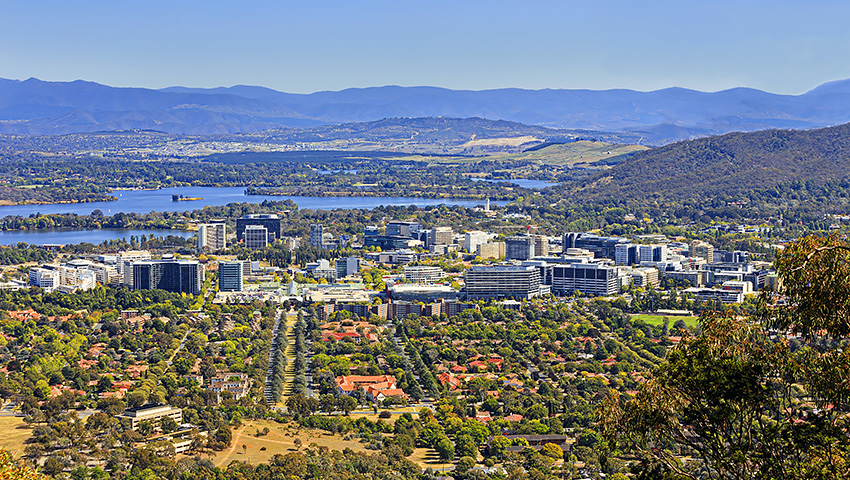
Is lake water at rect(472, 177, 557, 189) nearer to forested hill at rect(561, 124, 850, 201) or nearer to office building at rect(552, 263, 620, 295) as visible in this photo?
forested hill at rect(561, 124, 850, 201)

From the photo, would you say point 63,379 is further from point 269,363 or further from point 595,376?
point 595,376

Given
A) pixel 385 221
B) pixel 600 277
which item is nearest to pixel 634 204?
pixel 385 221

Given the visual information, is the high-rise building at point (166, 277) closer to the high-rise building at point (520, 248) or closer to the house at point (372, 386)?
the high-rise building at point (520, 248)

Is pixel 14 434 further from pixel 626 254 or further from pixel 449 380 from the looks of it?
pixel 626 254

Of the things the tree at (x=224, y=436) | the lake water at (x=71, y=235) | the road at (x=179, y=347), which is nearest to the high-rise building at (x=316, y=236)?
the lake water at (x=71, y=235)

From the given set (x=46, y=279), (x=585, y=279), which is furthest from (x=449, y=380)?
(x=46, y=279)

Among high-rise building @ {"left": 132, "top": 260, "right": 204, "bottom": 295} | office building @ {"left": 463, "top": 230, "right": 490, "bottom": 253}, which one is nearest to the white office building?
office building @ {"left": 463, "top": 230, "right": 490, "bottom": 253}
